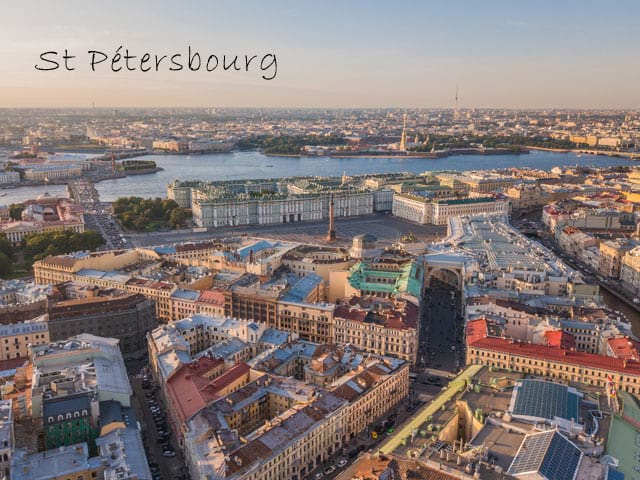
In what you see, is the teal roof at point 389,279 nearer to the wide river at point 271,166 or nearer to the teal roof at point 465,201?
the teal roof at point 465,201

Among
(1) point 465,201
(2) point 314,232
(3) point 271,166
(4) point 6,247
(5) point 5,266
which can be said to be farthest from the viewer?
(3) point 271,166


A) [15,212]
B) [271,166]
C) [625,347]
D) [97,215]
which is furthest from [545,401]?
[271,166]

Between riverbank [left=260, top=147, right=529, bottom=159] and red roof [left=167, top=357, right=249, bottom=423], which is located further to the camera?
riverbank [left=260, top=147, right=529, bottom=159]

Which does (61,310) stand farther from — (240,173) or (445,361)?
Answer: (240,173)

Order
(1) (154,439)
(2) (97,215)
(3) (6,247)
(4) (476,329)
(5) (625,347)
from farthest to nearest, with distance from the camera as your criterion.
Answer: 1. (2) (97,215)
2. (3) (6,247)
3. (4) (476,329)
4. (5) (625,347)
5. (1) (154,439)

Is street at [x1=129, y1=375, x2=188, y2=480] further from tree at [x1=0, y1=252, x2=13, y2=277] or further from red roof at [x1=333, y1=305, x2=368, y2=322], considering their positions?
tree at [x1=0, y1=252, x2=13, y2=277]

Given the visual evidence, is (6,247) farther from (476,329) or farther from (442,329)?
(476,329)

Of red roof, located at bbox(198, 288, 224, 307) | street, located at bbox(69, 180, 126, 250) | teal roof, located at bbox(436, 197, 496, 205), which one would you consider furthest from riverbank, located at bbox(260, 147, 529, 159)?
red roof, located at bbox(198, 288, 224, 307)

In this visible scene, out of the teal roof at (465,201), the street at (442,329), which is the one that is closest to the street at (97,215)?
the street at (442,329)
